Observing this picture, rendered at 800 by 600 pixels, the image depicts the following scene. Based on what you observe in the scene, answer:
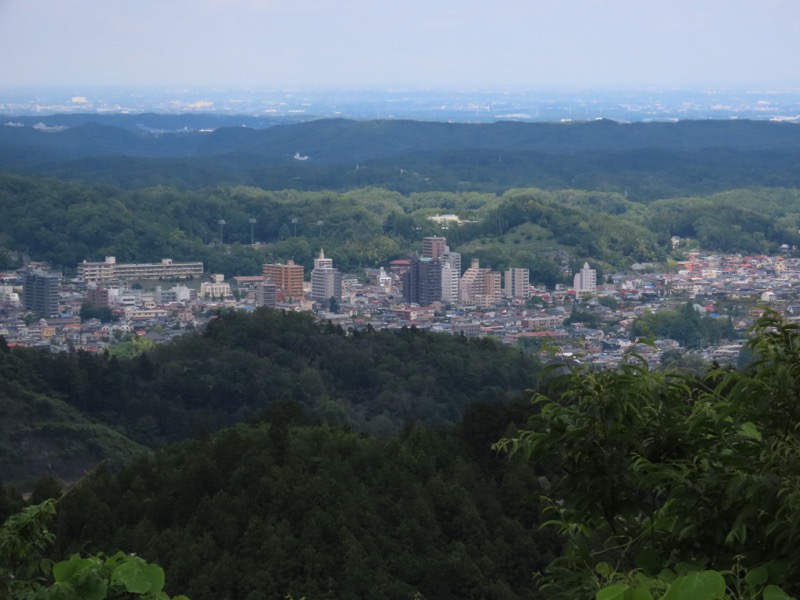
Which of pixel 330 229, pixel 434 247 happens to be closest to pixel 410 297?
pixel 434 247

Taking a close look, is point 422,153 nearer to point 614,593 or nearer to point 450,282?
point 450,282

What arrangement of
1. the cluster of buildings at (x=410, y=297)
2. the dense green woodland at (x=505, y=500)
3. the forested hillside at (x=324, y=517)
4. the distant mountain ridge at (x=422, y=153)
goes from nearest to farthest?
1. the dense green woodland at (x=505, y=500)
2. the forested hillside at (x=324, y=517)
3. the cluster of buildings at (x=410, y=297)
4. the distant mountain ridge at (x=422, y=153)

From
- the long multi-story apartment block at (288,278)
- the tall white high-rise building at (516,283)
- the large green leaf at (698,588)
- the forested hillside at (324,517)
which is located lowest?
the tall white high-rise building at (516,283)

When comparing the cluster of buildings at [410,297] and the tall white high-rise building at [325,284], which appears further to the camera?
the tall white high-rise building at [325,284]

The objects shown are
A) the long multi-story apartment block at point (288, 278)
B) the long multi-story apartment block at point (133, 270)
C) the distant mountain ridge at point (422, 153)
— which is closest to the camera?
the long multi-story apartment block at point (288, 278)

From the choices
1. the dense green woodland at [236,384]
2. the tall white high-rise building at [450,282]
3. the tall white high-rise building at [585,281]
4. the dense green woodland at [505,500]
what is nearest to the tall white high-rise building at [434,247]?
the tall white high-rise building at [450,282]

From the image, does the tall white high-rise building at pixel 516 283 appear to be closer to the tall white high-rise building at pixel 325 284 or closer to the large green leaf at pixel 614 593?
the tall white high-rise building at pixel 325 284
